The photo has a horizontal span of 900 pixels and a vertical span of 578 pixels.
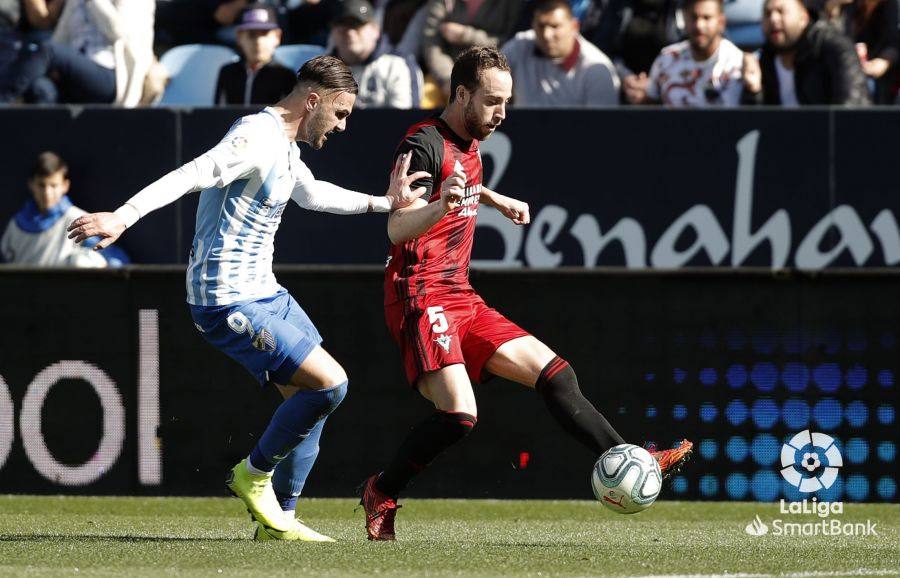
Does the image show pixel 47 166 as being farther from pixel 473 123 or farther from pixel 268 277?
pixel 473 123

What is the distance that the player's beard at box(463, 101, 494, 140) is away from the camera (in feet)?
20.6

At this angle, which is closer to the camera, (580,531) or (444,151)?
(444,151)

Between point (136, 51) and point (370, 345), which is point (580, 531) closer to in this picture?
point (370, 345)

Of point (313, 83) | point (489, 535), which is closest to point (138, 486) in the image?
point (489, 535)

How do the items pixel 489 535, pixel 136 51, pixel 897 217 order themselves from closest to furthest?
pixel 489 535, pixel 897 217, pixel 136 51

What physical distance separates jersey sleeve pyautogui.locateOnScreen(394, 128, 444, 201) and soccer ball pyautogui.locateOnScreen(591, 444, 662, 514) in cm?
127

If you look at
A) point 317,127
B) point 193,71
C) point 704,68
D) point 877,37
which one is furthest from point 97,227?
point 877,37

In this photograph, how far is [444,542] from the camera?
6270 mm

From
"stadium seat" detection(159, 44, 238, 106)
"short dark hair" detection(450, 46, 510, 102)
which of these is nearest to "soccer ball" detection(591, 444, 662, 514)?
"short dark hair" detection(450, 46, 510, 102)

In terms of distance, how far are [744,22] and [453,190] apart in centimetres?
676

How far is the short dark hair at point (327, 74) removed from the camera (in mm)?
6129

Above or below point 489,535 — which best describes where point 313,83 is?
above

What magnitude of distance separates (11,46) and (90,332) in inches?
161

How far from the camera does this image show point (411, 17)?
39.2ft
